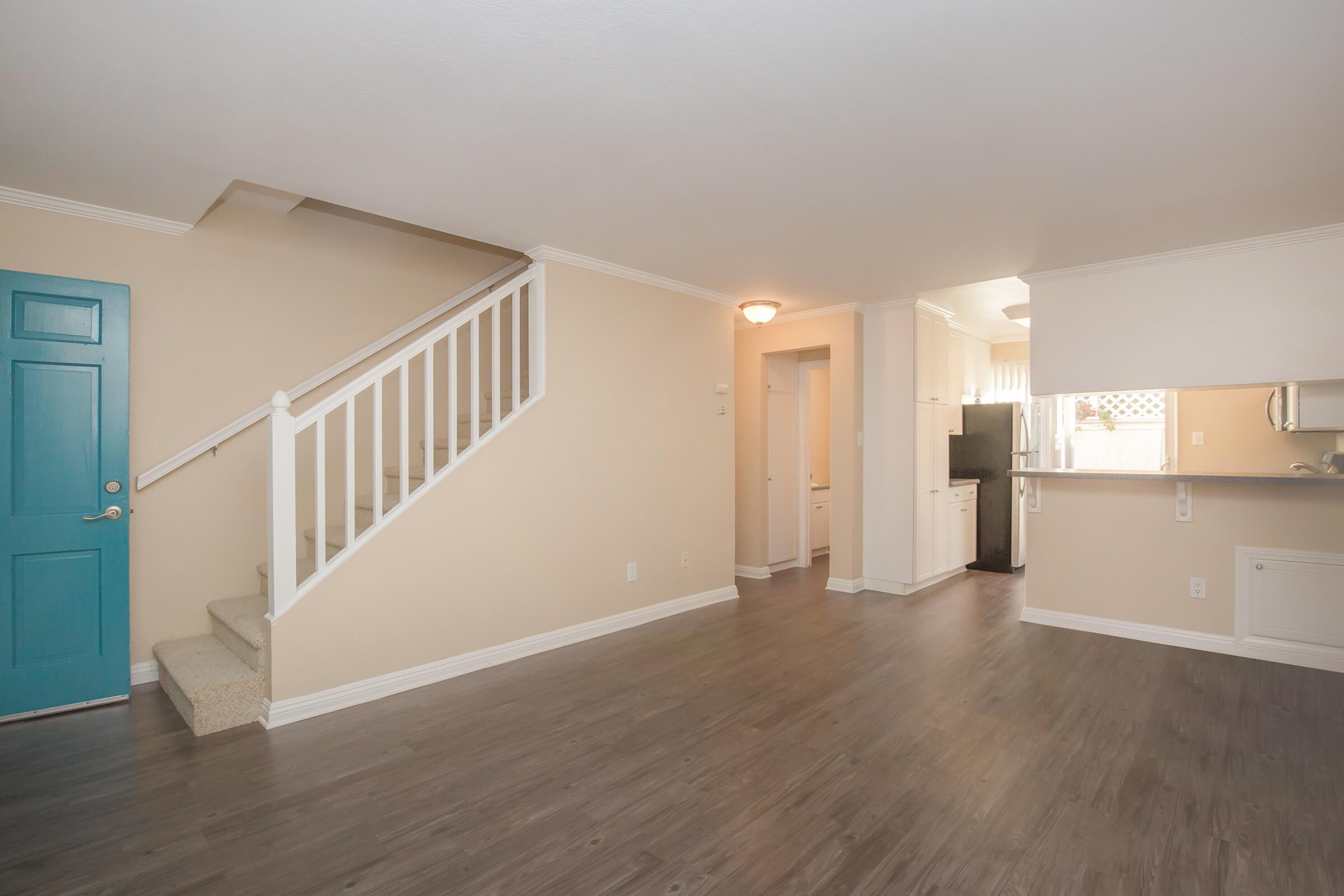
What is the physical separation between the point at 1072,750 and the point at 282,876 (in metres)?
2.91

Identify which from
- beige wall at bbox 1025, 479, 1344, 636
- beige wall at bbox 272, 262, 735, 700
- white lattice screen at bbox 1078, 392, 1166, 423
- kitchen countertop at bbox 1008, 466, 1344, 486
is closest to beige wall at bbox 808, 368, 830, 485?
beige wall at bbox 272, 262, 735, 700

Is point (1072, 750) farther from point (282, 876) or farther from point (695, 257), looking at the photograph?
point (695, 257)

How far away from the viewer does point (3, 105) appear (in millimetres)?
2350

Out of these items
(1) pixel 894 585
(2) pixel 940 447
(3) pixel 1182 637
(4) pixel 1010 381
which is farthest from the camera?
(4) pixel 1010 381

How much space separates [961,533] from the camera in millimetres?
6492

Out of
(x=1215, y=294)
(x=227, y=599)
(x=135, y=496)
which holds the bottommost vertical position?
(x=227, y=599)

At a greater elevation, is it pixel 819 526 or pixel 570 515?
pixel 570 515

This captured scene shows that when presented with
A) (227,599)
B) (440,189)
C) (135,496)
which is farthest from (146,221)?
(227,599)

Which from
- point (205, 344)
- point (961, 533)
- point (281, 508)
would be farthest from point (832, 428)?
point (205, 344)

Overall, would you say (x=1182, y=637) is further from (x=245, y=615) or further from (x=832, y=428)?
(x=245, y=615)

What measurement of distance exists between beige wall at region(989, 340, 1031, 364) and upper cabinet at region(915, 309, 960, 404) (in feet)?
6.81

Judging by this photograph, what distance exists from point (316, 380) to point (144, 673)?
1797mm

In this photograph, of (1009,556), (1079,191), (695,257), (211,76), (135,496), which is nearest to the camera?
(211,76)

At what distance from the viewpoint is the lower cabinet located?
628cm
